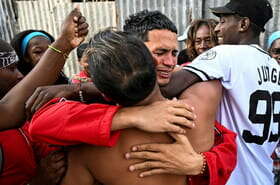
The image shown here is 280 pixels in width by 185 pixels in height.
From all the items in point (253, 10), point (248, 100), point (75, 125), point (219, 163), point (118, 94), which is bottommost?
point (219, 163)

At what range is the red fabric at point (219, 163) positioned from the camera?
1.32 metres

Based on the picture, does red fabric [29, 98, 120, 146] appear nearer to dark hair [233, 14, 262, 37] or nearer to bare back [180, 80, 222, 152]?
bare back [180, 80, 222, 152]

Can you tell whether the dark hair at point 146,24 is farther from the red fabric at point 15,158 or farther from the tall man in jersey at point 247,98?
the red fabric at point 15,158

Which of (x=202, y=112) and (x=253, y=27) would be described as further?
(x=253, y=27)

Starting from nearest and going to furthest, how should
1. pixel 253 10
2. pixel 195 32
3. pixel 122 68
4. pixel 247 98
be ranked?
1. pixel 122 68
2. pixel 247 98
3. pixel 253 10
4. pixel 195 32

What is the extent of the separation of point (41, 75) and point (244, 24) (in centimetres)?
153

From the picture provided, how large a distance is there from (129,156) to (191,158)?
30 centimetres

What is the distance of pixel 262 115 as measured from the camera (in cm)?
182

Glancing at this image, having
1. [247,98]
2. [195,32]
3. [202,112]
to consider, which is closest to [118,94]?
[202,112]

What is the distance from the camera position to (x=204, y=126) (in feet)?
4.51

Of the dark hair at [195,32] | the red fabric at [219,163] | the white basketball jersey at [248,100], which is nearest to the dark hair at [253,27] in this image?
the white basketball jersey at [248,100]

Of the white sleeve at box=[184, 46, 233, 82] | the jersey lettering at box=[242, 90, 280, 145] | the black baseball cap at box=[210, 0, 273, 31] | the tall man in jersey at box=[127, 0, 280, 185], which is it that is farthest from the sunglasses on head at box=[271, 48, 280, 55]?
the white sleeve at box=[184, 46, 233, 82]

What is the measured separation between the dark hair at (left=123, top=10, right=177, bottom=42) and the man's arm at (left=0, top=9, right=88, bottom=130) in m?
0.43

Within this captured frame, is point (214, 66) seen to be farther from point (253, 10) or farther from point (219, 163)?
point (253, 10)
